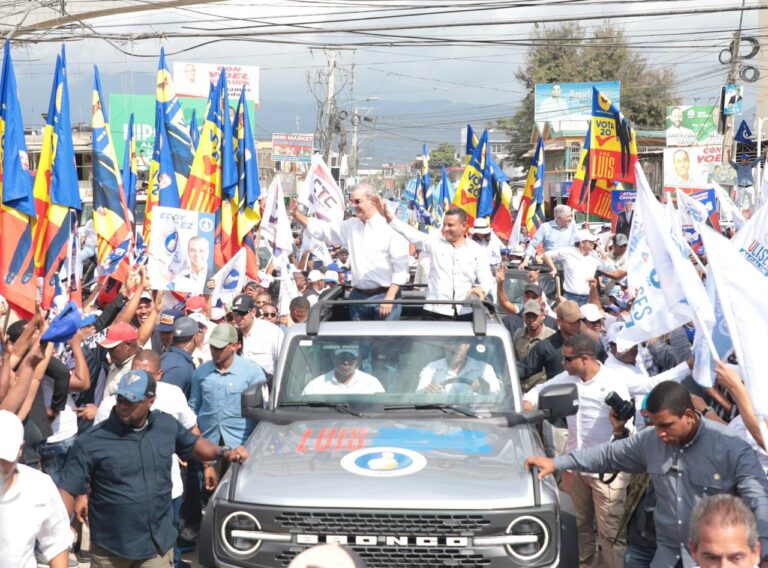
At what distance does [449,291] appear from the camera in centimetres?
1021

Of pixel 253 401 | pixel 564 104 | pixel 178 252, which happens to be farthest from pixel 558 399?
pixel 564 104

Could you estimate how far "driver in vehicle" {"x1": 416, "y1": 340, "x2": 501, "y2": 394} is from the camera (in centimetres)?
652

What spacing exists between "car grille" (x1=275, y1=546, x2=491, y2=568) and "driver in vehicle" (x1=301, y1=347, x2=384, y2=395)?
4.60ft

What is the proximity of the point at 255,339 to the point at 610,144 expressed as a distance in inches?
388

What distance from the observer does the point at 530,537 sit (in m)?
5.32

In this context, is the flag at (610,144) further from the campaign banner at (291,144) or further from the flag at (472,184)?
the campaign banner at (291,144)

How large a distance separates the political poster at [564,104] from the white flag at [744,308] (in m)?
52.6

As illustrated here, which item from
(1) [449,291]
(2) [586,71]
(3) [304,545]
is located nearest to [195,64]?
(2) [586,71]

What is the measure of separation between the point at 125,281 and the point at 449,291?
394 centimetres

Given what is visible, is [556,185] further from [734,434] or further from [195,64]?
[734,434]

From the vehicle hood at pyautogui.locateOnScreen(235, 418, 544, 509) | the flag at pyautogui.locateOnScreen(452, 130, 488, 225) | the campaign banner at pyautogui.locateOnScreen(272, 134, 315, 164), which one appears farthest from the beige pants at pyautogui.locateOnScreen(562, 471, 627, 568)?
the campaign banner at pyautogui.locateOnScreen(272, 134, 315, 164)

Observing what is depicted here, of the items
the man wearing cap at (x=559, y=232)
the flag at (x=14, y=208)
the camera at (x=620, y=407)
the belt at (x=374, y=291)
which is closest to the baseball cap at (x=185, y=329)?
the flag at (x=14, y=208)

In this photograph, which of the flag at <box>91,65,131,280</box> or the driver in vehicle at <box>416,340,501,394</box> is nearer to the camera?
the driver in vehicle at <box>416,340,501,394</box>

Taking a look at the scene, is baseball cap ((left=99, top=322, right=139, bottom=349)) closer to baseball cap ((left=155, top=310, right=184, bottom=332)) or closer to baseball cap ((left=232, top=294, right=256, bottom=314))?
baseball cap ((left=155, top=310, right=184, bottom=332))
